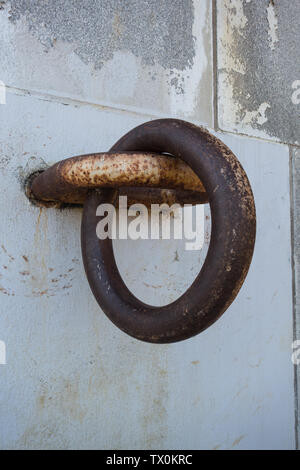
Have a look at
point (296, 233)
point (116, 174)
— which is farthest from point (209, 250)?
point (296, 233)

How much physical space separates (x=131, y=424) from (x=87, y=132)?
43 centimetres

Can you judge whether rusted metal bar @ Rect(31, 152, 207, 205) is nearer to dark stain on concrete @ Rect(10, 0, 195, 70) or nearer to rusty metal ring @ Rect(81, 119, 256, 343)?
rusty metal ring @ Rect(81, 119, 256, 343)

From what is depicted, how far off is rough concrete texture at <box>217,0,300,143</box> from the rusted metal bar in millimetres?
323

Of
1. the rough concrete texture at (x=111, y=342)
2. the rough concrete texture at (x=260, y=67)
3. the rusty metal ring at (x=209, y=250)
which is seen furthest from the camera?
the rough concrete texture at (x=260, y=67)

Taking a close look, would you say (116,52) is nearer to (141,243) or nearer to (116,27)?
(116,27)

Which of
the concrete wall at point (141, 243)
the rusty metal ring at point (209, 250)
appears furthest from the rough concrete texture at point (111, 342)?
the rusty metal ring at point (209, 250)

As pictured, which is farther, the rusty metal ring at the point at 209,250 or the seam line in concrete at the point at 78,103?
the seam line in concrete at the point at 78,103

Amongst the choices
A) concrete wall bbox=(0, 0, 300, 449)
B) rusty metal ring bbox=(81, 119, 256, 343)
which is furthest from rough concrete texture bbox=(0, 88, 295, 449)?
rusty metal ring bbox=(81, 119, 256, 343)

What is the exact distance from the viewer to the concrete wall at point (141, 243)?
0.65 metres

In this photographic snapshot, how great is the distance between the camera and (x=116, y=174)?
0.54 meters

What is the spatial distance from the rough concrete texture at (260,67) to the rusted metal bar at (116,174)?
323mm

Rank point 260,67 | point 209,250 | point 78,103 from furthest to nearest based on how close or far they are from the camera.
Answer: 1. point 260,67
2. point 78,103
3. point 209,250

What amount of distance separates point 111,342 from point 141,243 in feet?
0.51

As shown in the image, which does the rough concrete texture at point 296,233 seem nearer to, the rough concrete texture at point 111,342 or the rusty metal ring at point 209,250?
the rough concrete texture at point 111,342
